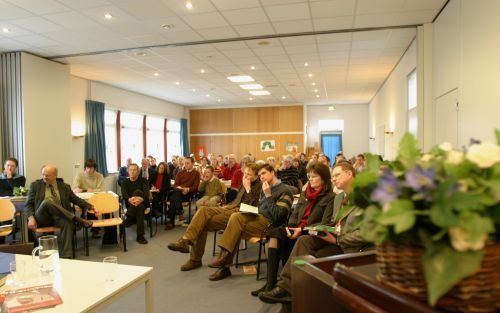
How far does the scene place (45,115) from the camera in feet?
23.8

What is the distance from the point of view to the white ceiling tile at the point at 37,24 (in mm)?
5215

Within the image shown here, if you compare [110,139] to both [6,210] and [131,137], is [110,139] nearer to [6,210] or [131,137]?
[131,137]

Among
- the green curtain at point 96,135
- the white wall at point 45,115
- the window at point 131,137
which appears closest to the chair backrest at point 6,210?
the white wall at point 45,115

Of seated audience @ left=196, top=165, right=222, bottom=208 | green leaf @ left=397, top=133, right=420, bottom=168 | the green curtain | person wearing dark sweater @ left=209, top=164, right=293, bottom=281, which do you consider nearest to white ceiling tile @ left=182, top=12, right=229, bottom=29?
person wearing dark sweater @ left=209, top=164, right=293, bottom=281

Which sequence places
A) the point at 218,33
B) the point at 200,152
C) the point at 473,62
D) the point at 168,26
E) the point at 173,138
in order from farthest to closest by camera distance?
the point at 200,152, the point at 173,138, the point at 218,33, the point at 168,26, the point at 473,62

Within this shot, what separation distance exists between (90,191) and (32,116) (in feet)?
6.62

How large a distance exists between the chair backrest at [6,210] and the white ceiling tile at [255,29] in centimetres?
422

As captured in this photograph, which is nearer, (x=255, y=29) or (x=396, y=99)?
(x=255, y=29)

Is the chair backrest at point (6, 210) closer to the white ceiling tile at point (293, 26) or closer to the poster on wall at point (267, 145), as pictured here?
the white ceiling tile at point (293, 26)

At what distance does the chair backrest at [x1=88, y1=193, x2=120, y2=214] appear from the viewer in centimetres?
539

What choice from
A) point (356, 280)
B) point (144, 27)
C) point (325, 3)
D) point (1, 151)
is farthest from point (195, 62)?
point (356, 280)

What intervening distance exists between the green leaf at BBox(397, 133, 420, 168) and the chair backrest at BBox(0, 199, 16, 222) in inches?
219

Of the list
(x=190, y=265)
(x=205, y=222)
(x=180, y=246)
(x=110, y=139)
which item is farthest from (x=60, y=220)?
(x=110, y=139)

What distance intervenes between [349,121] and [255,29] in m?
10.6
